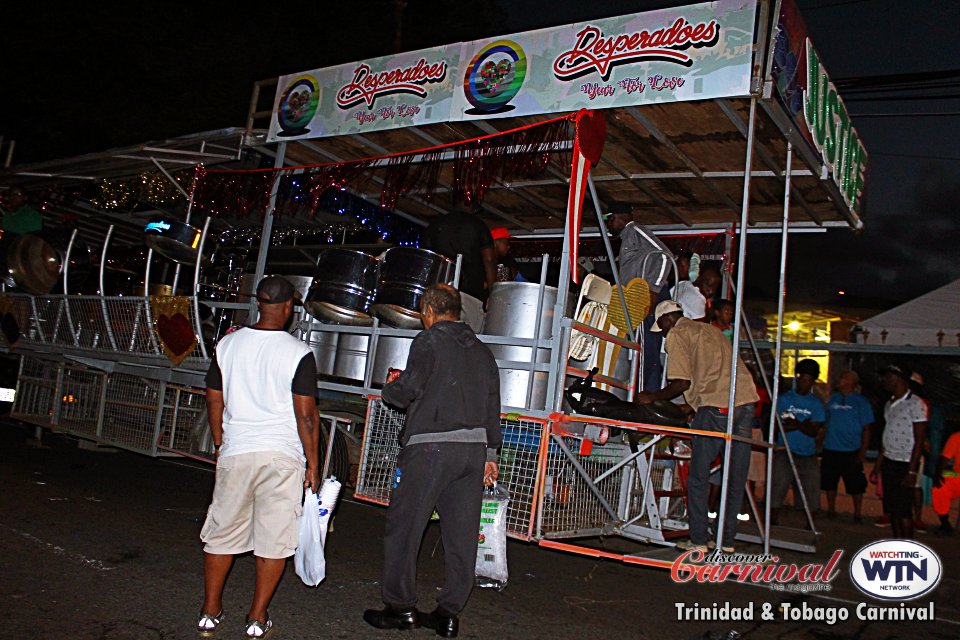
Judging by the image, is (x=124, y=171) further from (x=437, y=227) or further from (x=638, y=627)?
(x=638, y=627)

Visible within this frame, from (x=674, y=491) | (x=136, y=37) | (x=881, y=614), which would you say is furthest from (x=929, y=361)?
(x=136, y=37)

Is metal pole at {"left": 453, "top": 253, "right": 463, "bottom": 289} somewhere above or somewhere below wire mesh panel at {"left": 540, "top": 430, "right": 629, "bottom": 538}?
above

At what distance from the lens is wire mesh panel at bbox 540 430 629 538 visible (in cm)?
550

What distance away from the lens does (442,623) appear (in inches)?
159

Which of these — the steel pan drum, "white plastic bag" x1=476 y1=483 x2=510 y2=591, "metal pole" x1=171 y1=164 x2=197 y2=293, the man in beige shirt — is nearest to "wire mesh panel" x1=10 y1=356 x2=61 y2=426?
"metal pole" x1=171 y1=164 x2=197 y2=293

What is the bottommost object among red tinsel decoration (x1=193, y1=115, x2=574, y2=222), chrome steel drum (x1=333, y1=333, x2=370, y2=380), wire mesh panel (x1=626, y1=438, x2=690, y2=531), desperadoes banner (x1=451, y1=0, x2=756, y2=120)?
wire mesh panel (x1=626, y1=438, x2=690, y2=531)

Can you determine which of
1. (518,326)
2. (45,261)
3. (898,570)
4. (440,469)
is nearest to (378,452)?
(518,326)

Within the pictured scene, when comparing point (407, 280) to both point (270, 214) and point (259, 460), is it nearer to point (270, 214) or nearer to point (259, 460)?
point (270, 214)

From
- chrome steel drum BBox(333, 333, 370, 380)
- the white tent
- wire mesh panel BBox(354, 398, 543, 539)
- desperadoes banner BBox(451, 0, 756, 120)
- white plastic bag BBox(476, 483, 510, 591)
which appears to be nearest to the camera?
white plastic bag BBox(476, 483, 510, 591)

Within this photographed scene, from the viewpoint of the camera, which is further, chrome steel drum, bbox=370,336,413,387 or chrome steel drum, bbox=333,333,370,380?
chrome steel drum, bbox=333,333,370,380

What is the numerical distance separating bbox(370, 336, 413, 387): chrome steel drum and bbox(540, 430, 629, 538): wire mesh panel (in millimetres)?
1411

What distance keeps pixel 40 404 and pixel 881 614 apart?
30.4 feet

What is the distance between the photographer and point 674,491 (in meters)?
6.74

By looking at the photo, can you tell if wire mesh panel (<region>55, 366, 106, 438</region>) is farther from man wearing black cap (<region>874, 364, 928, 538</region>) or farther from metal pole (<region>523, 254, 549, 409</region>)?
man wearing black cap (<region>874, 364, 928, 538</region>)
